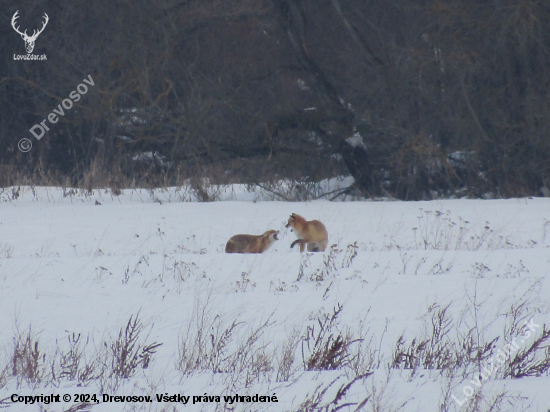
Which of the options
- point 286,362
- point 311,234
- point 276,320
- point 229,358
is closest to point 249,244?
point 311,234

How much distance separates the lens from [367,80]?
17062 mm

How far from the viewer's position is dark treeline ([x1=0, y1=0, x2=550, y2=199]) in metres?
15.0

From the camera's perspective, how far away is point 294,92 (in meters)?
20.0

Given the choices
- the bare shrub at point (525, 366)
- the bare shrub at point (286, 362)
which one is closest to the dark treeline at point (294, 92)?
the bare shrub at point (286, 362)

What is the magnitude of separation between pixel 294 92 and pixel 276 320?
15841mm

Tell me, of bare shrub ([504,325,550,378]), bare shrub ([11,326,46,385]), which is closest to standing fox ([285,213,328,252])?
bare shrub ([504,325,550,378])

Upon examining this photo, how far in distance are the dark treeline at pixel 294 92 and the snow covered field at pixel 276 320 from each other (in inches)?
214

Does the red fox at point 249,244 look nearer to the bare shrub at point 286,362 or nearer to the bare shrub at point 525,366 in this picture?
the bare shrub at point 286,362

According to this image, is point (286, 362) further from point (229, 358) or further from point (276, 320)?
point (276, 320)

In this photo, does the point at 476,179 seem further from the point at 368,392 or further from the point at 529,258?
the point at 368,392

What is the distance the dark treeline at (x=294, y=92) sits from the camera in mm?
14977

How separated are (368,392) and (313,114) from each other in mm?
13389

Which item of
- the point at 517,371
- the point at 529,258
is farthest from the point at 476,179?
the point at 517,371

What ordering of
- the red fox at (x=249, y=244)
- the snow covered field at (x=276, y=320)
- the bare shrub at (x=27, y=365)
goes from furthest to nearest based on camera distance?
the red fox at (x=249, y=244) < the bare shrub at (x=27, y=365) < the snow covered field at (x=276, y=320)
